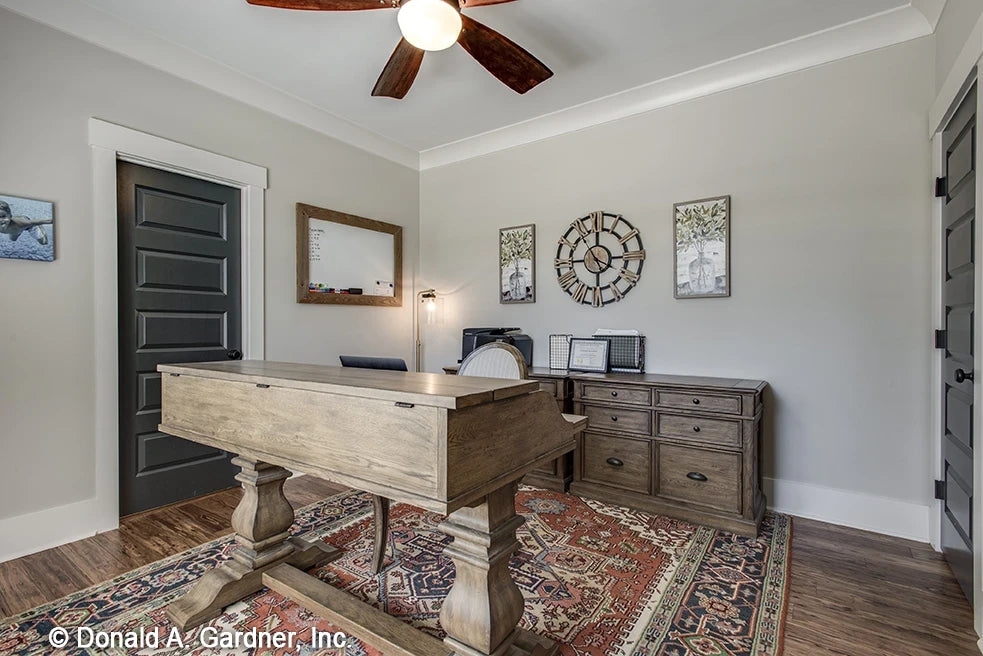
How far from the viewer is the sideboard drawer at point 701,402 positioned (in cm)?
255

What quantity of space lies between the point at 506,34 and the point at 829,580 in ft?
10.5

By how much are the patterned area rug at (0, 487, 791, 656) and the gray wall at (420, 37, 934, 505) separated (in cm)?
70

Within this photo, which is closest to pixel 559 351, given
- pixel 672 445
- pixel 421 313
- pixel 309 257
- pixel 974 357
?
pixel 672 445

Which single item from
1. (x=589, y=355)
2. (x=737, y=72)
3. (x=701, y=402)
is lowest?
(x=701, y=402)

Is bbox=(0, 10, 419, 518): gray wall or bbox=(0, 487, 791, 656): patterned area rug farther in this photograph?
bbox=(0, 10, 419, 518): gray wall

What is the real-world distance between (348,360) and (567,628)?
1.38 meters

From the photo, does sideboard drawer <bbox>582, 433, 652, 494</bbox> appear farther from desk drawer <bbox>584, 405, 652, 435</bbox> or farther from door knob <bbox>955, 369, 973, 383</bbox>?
door knob <bbox>955, 369, 973, 383</bbox>

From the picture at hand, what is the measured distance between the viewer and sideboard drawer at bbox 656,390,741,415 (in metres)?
2.55

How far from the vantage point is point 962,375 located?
1934 millimetres

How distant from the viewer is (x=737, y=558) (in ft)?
7.38

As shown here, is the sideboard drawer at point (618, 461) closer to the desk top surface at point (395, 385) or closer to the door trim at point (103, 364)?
the desk top surface at point (395, 385)

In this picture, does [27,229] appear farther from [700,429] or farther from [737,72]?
[737,72]

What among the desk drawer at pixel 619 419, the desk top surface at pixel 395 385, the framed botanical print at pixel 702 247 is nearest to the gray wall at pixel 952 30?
the framed botanical print at pixel 702 247

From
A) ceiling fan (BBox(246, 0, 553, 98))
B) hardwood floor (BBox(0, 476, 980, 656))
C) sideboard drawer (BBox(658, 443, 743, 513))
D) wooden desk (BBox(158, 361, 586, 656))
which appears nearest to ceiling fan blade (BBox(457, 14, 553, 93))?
ceiling fan (BBox(246, 0, 553, 98))
